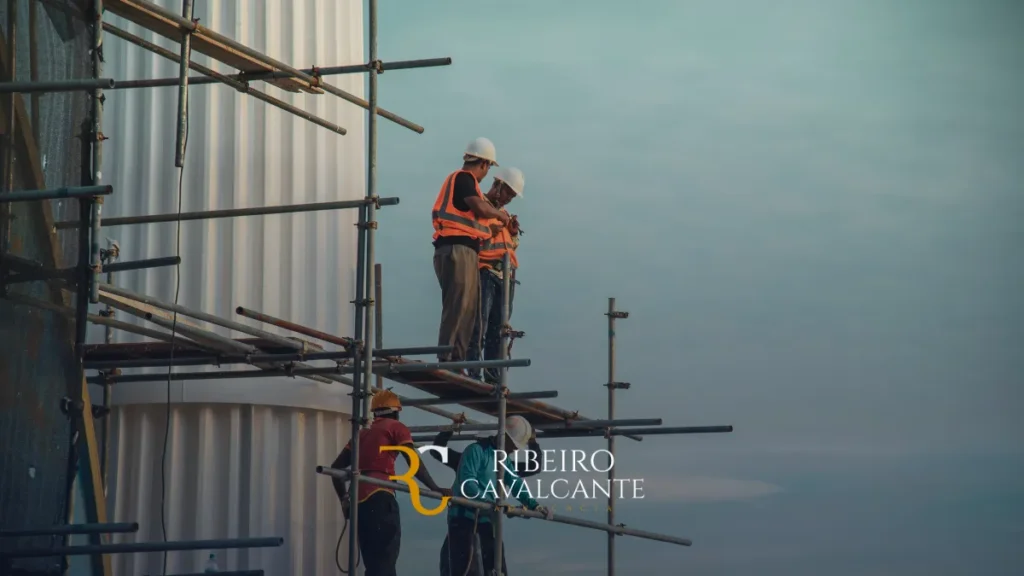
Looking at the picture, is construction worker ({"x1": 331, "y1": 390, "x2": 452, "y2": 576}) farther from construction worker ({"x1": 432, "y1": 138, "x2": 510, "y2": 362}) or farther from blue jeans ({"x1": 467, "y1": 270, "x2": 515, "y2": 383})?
blue jeans ({"x1": 467, "y1": 270, "x2": 515, "y2": 383})

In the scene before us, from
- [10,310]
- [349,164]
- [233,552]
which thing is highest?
[349,164]

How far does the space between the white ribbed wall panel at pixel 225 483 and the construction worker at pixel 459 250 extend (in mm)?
1868

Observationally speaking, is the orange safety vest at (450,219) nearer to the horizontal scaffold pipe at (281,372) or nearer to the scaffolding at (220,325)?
the scaffolding at (220,325)

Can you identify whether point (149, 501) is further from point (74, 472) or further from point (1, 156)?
point (1, 156)

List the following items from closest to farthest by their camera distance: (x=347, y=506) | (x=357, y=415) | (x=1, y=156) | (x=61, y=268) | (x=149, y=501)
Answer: (x=1, y=156), (x=61, y=268), (x=357, y=415), (x=347, y=506), (x=149, y=501)

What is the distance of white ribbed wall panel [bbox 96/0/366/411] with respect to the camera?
47.1 ft

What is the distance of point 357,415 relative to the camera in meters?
11.5

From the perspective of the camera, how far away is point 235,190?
1448 centimetres

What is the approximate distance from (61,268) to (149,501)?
16.5 feet

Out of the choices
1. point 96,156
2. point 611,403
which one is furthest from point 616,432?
point 96,156

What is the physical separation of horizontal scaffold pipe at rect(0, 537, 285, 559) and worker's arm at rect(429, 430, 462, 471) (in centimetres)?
508

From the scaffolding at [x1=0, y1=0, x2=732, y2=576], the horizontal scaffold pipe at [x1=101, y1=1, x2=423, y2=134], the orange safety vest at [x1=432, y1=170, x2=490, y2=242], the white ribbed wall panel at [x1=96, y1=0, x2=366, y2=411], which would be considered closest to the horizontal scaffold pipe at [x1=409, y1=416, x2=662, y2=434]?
the scaffolding at [x1=0, y1=0, x2=732, y2=576]

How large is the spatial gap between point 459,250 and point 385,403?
6.56 feet

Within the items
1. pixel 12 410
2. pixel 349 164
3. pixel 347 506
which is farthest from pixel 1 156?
pixel 349 164
